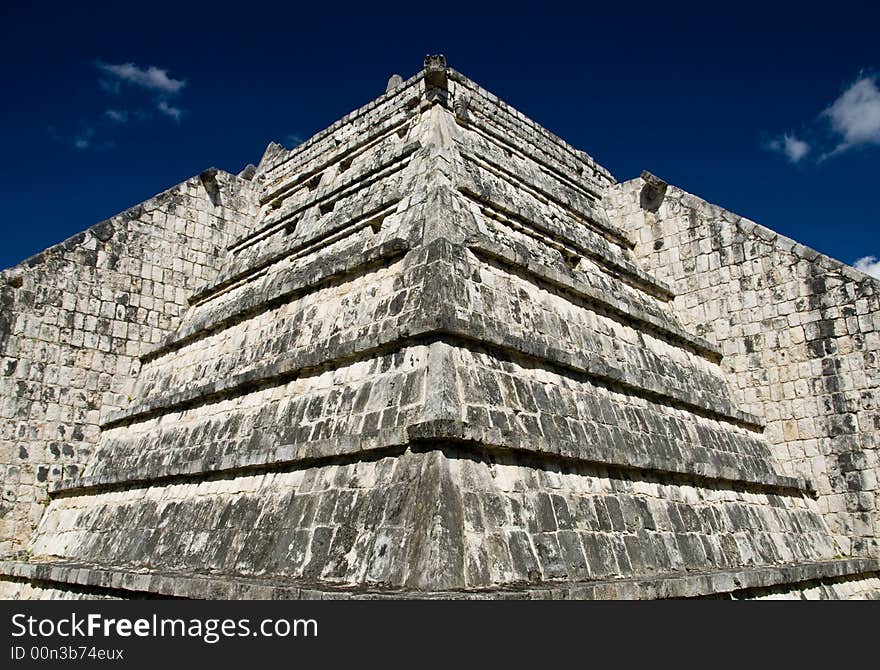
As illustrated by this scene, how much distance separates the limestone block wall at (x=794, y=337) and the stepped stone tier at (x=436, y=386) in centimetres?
3

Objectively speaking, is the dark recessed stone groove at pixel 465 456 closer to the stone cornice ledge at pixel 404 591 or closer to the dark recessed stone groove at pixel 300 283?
the stone cornice ledge at pixel 404 591

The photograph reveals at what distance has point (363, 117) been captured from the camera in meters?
12.3

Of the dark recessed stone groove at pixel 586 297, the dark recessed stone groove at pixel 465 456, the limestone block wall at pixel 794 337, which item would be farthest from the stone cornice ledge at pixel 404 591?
the dark recessed stone groove at pixel 586 297

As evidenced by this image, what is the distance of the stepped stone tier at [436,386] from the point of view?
6008 millimetres

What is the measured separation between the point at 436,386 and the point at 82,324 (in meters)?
7.57

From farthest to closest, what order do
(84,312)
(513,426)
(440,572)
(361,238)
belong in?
(84,312) < (361,238) < (513,426) < (440,572)

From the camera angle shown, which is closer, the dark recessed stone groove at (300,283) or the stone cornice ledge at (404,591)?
Answer: the stone cornice ledge at (404,591)

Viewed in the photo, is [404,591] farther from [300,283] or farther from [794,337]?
[794,337]

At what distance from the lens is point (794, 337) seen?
10.7 m

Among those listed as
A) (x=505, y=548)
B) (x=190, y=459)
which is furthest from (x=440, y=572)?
(x=190, y=459)

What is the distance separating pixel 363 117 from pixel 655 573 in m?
9.03

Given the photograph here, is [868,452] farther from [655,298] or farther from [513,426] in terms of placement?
[513,426]

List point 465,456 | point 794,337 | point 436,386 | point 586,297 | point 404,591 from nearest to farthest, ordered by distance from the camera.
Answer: point 404,591, point 465,456, point 436,386, point 586,297, point 794,337

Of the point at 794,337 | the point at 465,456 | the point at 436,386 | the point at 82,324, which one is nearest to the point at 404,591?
the point at 465,456
